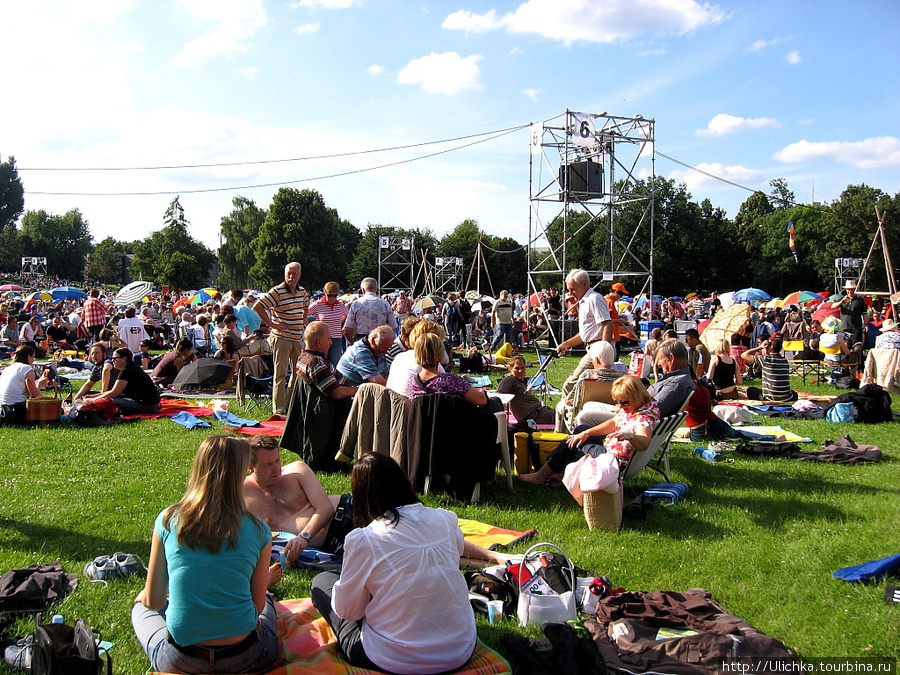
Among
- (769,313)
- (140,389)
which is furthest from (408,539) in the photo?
(769,313)

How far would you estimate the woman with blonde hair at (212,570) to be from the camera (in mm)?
2555

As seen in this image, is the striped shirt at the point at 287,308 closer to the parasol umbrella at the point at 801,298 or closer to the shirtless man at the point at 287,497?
the shirtless man at the point at 287,497

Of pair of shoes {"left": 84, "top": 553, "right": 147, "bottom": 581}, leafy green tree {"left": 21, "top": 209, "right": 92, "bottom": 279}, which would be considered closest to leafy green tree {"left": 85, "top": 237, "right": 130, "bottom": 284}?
leafy green tree {"left": 21, "top": 209, "right": 92, "bottom": 279}

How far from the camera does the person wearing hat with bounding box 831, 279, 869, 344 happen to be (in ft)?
45.1

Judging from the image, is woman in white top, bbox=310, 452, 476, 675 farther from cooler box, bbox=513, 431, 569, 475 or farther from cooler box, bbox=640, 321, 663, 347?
cooler box, bbox=640, 321, 663, 347

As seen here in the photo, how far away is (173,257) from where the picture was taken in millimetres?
53094

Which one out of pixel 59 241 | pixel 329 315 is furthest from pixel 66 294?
pixel 59 241

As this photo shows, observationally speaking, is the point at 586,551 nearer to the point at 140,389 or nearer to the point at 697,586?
the point at 697,586

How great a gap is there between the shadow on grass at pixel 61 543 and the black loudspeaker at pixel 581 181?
46.2 feet

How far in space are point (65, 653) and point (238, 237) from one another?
63335 millimetres

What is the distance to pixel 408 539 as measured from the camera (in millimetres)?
2643

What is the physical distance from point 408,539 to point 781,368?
9.30 metres

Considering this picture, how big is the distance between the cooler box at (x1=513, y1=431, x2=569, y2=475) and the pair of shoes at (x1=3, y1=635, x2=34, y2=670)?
4.01 metres

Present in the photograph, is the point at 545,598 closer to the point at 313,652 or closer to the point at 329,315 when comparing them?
the point at 313,652
